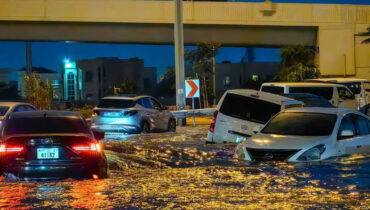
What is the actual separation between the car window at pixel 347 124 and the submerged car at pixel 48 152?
481 centimetres

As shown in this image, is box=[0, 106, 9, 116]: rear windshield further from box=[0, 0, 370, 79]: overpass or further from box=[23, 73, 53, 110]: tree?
Result: box=[0, 0, 370, 79]: overpass

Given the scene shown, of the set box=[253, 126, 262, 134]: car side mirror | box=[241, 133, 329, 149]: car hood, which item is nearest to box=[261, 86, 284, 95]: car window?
box=[253, 126, 262, 134]: car side mirror

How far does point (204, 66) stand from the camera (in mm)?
43719

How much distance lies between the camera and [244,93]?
14133 mm

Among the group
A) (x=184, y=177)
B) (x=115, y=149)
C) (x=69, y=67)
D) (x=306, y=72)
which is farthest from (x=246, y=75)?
(x=184, y=177)

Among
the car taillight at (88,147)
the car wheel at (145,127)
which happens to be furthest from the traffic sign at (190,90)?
the car taillight at (88,147)

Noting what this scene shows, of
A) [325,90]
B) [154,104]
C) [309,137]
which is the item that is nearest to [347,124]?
[309,137]

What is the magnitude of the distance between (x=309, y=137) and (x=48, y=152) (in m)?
4.92

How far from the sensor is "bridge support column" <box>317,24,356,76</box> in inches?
1537

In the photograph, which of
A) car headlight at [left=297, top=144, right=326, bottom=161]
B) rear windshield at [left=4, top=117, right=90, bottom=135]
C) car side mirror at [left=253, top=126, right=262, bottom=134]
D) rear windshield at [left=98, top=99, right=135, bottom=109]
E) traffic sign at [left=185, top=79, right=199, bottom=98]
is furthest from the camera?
traffic sign at [left=185, top=79, right=199, bottom=98]

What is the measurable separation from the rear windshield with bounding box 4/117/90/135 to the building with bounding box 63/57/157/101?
52.3 m

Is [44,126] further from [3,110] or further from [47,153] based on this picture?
[3,110]

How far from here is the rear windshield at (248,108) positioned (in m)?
13.9

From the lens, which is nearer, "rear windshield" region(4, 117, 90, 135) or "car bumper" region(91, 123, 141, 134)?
"rear windshield" region(4, 117, 90, 135)
